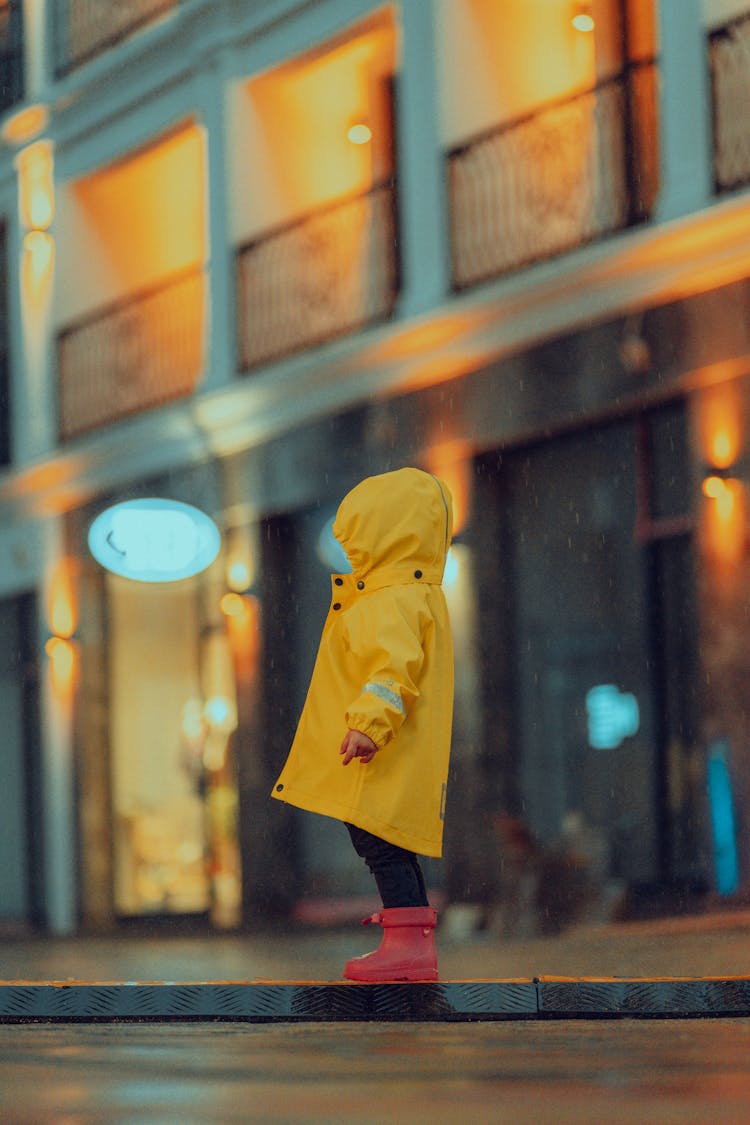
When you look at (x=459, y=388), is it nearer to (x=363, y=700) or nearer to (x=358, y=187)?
(x=358, y=187)

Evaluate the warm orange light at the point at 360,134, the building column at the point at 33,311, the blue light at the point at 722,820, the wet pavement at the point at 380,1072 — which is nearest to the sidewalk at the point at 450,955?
the blue light at the point at 722,820

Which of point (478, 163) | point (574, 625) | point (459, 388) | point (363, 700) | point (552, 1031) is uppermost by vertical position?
point (478, 163)

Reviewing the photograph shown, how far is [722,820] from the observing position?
12.5 meters

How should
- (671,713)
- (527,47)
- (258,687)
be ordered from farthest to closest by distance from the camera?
(258,687) < (527,47) < (671,713)

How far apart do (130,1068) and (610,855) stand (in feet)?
28.2

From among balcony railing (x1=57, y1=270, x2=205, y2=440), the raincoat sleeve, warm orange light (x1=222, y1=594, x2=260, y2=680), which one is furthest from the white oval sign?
the raincoat sleeve

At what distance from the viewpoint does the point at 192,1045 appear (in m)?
5.67

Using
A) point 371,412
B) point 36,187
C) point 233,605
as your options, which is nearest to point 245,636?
point 233,605

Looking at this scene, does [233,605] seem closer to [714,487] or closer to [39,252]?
[39,252]

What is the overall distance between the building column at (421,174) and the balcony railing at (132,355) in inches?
104

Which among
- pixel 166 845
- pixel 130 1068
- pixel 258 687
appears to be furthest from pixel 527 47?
pixel 130 1068

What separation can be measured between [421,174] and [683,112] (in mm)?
2586

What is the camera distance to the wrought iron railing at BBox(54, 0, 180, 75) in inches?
724

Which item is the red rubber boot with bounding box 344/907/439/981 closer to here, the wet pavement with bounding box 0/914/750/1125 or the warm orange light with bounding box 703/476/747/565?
the wet pavement with bounding box 0/914/750/1125
